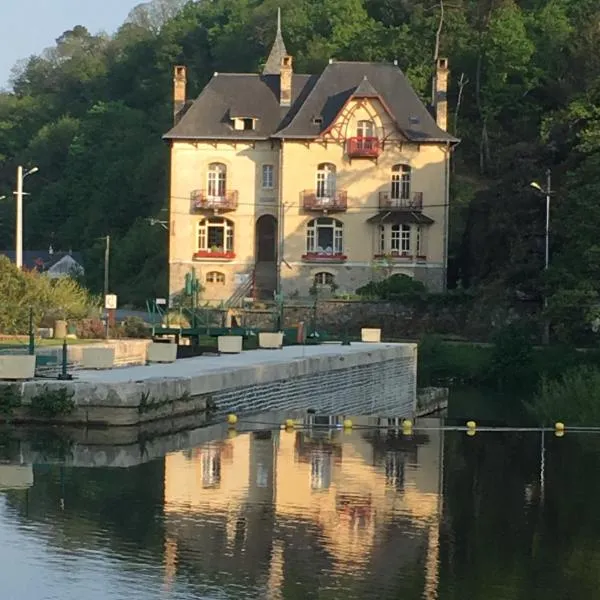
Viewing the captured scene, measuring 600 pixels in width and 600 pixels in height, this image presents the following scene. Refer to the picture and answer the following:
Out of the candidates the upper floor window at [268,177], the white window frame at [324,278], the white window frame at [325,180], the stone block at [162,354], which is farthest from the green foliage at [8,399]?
the upper floor window at [268,177]

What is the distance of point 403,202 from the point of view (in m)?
59.2

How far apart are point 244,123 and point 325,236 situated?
6661 millimetres

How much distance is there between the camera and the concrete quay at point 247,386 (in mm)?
19016

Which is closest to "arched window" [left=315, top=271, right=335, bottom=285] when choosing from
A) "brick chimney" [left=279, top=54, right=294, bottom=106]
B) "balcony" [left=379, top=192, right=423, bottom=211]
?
"balcony" [left=379, top=192, right=423, bottom=211]

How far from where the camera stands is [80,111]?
105 metres

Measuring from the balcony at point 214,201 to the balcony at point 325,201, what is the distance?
10.9ft

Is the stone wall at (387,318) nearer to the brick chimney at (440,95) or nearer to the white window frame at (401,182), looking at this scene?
the white window frame at (401,182)

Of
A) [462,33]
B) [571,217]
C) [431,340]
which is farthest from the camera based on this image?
[462,33]

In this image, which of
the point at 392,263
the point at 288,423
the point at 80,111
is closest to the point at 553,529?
the point at 288,423

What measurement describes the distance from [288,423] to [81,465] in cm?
609

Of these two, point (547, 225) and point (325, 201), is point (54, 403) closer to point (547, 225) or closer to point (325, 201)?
point (547, 225)

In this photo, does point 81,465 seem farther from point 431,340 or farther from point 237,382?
point 431,340

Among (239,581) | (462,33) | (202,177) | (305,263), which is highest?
(462,33)

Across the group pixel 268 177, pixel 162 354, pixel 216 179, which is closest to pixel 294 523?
pixel 162 354
